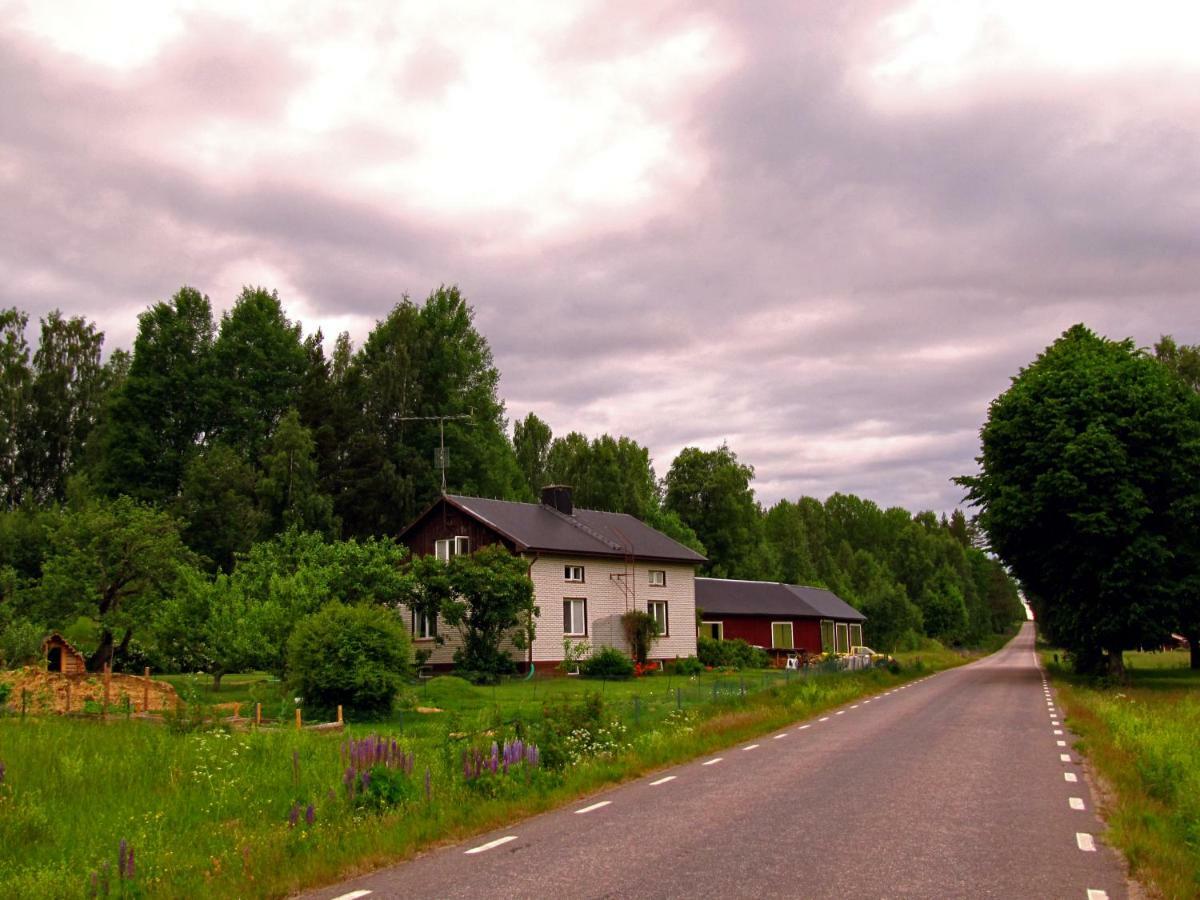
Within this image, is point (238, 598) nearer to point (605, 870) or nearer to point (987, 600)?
point (605, 870)

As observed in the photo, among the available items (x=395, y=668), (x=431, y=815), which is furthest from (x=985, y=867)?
(x=395, y=668)

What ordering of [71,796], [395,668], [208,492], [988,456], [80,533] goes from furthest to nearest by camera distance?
[208,492] → [988,456] → [80,533] → [395,668] → [71,796]

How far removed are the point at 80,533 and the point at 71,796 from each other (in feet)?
66.1

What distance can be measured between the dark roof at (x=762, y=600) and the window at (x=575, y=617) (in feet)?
41.9

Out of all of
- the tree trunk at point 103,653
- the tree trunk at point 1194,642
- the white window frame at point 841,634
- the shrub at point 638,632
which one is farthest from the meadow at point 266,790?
the white window frame at point 841,634

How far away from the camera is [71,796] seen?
12750mm

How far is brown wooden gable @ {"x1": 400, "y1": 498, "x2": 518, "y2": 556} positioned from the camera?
42.7m

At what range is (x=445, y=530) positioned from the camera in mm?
44625

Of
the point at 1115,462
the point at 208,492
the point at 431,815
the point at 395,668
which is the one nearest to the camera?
the point at 431,815

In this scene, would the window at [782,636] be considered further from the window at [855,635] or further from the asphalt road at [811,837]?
the asphalt road at [811,837]

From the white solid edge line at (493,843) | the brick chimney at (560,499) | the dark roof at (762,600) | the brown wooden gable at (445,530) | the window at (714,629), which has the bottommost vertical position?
the white solid edge line at (493,843)

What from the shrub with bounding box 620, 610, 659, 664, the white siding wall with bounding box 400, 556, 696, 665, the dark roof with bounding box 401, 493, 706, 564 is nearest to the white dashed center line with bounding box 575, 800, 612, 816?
the dark roof with bounding box 401, 493, 706, 564

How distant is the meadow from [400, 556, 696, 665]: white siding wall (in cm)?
2008

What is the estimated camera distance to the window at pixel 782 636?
200ft
